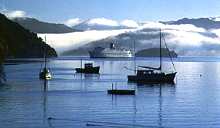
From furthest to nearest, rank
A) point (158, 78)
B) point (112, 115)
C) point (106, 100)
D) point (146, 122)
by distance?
point (158, 78) → point (106, 100) → point (112, 115) → point (146, 122)

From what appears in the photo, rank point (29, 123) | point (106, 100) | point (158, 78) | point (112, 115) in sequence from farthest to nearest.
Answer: point (158, 78)
point (106, 100)
point (112, 115)
point (29, 123)

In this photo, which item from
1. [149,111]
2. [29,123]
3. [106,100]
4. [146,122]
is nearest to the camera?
[29,123]

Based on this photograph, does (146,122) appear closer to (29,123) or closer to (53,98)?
(29,123)

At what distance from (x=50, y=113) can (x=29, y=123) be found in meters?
10.4

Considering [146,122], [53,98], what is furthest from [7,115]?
[53,98]

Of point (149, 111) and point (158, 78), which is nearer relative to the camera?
point (149, 111)

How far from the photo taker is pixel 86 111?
7694 cm

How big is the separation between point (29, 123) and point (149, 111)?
23.4 meters

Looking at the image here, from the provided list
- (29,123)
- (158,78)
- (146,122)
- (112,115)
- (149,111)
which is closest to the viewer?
(29,123)

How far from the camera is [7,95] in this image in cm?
10088

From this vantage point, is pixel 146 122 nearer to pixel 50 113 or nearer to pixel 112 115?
pixel 112 115

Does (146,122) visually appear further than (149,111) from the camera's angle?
No

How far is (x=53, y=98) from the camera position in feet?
322

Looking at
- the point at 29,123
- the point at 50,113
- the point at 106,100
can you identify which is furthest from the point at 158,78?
the point at 29,123
